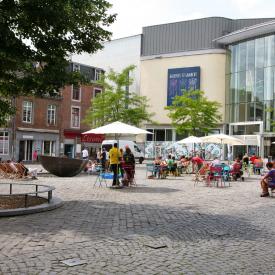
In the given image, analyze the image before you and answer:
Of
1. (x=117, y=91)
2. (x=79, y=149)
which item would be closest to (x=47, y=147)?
(x=79, y=149)

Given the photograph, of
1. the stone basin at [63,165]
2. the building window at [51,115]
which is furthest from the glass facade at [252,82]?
the stone basin at [63,165]

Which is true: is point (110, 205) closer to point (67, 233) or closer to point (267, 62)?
point (67, 233)

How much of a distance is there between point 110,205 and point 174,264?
5.64m

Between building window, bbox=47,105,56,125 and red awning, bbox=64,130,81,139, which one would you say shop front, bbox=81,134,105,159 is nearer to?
red awning, bbox=64,130,81,139

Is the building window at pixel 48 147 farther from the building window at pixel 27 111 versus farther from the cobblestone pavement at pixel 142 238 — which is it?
the cobblestone pavement at pixel 142 238

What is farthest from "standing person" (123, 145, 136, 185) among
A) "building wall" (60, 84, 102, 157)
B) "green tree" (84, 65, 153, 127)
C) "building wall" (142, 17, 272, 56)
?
"building wall" (142, 17, 272, 56)

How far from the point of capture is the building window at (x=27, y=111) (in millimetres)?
43812

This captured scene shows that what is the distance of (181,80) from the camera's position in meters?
56.2

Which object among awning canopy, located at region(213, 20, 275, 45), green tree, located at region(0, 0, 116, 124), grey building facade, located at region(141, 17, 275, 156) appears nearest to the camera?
green tree, located at region(0, 0, 116, 124)

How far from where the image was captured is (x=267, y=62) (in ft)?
154

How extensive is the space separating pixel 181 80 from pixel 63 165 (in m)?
37.1

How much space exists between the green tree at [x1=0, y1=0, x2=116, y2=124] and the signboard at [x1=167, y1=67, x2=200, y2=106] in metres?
44.1

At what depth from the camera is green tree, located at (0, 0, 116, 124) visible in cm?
980

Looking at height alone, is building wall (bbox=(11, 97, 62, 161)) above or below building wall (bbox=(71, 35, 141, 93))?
below
